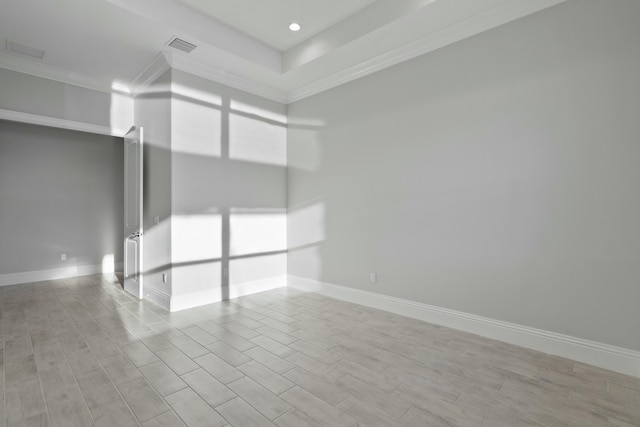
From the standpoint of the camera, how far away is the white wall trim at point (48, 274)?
4973 millimetres

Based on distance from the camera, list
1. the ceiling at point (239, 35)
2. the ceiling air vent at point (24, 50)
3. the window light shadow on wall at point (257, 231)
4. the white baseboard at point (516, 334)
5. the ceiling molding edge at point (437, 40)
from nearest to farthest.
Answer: the white baseboard at point (516, 334)
the ceiling molding edge at point (437, 40)
the ceiling at point (239, 35)
the ceiling air vent at point (24, 50)
the window light shadow on wall at point (257, 231)

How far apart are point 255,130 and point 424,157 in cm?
257

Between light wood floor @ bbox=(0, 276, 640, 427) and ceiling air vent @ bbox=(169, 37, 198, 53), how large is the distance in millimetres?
3144

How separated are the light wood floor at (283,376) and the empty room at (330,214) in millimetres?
21

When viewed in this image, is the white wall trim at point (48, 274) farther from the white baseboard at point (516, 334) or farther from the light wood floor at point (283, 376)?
the white baseboard at point (516, 334)

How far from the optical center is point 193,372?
2.33 metres

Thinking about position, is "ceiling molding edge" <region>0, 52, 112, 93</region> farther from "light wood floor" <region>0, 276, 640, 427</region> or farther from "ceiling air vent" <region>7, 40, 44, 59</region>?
"light wood floor" <region>0, 276, 640, 427</region>

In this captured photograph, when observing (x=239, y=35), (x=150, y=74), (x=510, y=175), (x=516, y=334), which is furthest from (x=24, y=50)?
(x=516, y=334)

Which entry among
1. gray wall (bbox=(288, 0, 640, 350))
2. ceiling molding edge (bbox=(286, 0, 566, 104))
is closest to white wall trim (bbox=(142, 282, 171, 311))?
gray wall (bbox=(288, 0, 640, 350))

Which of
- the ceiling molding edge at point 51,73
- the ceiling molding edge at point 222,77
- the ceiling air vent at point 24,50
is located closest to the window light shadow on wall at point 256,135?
the ceiling molding edge at point 222,77

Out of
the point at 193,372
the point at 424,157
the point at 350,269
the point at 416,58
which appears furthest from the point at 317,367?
the point at 416,58

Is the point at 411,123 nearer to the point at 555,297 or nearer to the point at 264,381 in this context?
the point at 555,297

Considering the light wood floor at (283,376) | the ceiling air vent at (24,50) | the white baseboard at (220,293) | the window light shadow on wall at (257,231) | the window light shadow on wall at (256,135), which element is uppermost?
the ceiling air vent at (24,50)

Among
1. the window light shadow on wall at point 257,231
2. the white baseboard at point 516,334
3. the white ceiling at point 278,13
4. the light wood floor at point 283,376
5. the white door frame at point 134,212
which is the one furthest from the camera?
the window light shadow on wall at point 257,231
